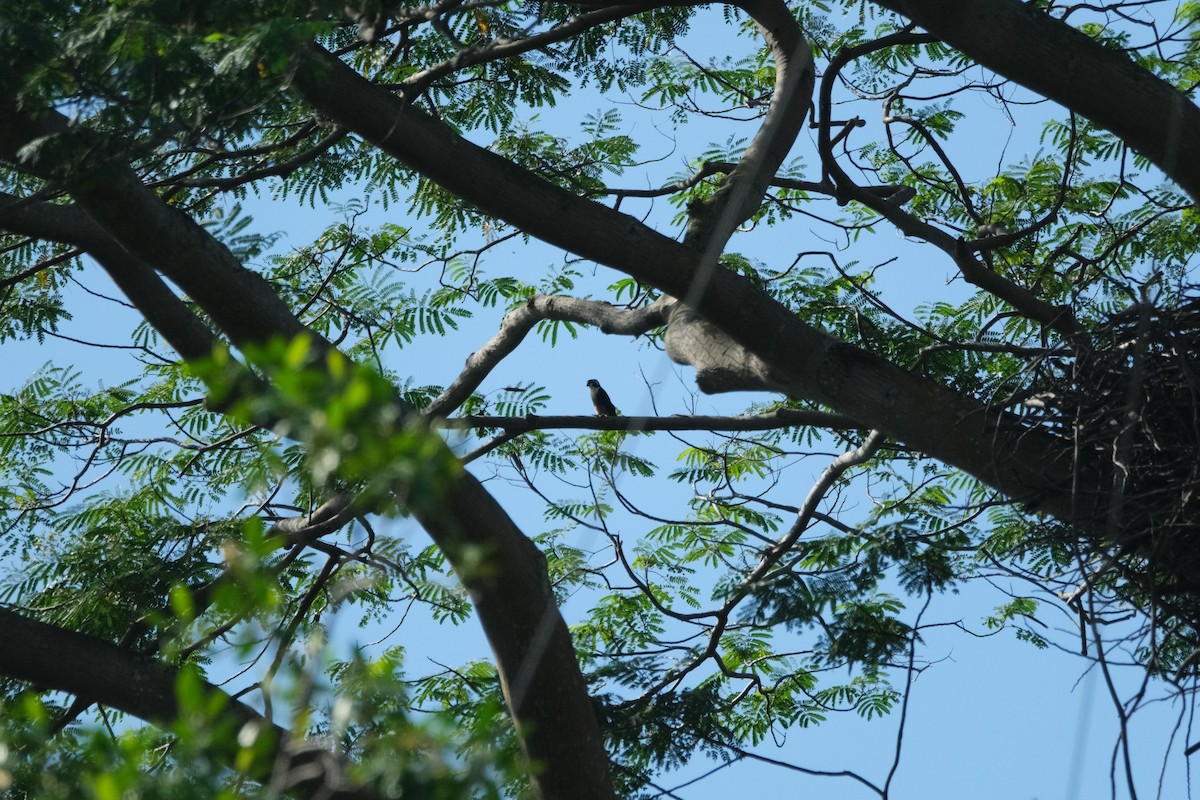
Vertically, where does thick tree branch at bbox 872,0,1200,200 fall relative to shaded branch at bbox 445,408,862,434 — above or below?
above

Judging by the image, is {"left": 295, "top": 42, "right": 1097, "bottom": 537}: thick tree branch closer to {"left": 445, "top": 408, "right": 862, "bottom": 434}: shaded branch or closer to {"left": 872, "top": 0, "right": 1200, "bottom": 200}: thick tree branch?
{"left": 445, "top": 408, "right": 862, "bottom": 434}: shaded branch

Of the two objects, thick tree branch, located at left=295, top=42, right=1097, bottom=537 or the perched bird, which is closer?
thick tree branch, located at left=295, top=42, right=1097, bottom=537

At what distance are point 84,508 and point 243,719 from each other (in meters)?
2.64

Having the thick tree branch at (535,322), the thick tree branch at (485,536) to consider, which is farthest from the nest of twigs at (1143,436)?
the thick tree branch at (485,536)

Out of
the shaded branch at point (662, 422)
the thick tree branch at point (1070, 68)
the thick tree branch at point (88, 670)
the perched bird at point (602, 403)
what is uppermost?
the perched bird at point (602, 403)

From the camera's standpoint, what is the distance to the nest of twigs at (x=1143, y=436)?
15.1 ft

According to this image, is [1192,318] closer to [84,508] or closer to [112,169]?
[112,169]

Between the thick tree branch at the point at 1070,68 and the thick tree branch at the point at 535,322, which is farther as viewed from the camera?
the thick tree branch at the point at 535,322

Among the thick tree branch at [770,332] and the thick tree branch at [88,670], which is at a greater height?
the thick tree branch at [770,332]

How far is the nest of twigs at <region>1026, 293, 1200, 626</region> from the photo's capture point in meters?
4.61

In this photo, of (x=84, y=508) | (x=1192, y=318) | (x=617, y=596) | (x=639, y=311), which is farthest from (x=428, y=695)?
(x=1192, y=318)

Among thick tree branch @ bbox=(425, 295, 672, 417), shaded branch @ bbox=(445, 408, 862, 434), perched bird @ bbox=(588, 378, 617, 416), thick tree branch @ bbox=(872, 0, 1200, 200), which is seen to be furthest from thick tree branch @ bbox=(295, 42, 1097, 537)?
perched bird @ bbox=(588, 378, 617, 416)

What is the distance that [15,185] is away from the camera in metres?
5.90

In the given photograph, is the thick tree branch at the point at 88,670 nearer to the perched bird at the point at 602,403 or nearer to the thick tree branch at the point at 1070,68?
the thick tree branch at the point at 1070,68
